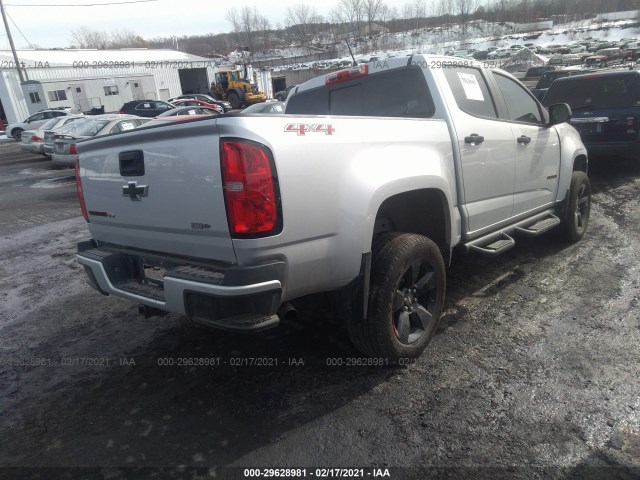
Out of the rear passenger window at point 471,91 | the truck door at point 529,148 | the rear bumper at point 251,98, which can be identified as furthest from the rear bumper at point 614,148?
the rear bumper at point 251,98

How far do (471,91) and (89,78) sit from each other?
3983 centimetres

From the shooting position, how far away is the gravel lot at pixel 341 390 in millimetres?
2465

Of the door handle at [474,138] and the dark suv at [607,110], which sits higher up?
the door handle at [474,138]

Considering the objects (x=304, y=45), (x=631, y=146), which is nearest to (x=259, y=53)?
(x=304, y=45)

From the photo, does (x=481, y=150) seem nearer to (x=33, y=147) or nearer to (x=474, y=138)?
(x=474, y=138)

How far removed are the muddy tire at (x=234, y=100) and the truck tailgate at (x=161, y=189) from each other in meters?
37.7

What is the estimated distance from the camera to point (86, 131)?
13609 mm

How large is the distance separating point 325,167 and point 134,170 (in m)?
1.20

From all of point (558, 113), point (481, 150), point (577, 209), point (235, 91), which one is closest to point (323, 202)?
point (481, 150)

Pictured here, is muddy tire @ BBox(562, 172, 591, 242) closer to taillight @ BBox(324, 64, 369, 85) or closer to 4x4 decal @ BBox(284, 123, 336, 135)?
taillight @ BBox(324, 64, 369, 85)

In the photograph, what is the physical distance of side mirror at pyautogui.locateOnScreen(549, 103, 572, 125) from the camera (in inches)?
189

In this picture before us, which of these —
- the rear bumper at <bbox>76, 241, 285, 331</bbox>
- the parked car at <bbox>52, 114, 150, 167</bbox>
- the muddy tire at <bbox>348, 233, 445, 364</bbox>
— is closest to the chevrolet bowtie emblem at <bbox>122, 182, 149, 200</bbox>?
the rear bumper at <bbox>76, 241, 285, 331</bbox>

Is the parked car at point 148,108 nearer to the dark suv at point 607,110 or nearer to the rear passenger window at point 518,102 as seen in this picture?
the dark suv at point 607,110

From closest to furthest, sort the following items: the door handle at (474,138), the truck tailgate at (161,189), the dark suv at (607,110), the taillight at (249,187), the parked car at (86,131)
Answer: the taillight at (249,187), the truck tailgate at (161,189), the door handle at (474,138), the dark suv at (607,110), the parked car at (86,131)
